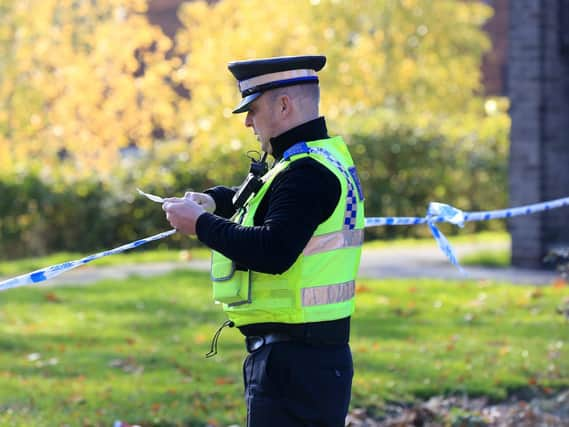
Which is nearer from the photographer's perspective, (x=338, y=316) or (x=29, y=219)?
(x=338, y=316)

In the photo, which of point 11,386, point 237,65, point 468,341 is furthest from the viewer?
point 468,341

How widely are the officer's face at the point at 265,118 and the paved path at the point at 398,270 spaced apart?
27.6 feet

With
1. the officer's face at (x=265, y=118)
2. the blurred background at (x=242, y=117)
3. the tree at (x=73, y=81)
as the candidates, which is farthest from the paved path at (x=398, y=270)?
the tree at (x=73, y=81)

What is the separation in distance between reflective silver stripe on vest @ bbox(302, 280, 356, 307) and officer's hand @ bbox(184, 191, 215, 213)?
0.53 metres

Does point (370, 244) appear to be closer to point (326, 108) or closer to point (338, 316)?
point (326, 108)

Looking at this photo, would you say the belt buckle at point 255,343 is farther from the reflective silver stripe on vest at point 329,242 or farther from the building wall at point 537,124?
the building wall at point 537,124

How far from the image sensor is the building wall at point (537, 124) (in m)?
13.0

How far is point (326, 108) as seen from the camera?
24.8 metres

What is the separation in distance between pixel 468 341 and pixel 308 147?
517cm

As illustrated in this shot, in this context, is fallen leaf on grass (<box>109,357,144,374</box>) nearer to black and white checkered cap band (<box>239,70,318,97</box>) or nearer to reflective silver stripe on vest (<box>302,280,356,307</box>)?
reflective silver stripe on vest (<box>302,280,356,307</box>)

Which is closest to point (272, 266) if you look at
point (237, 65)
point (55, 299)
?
point (237, 65)

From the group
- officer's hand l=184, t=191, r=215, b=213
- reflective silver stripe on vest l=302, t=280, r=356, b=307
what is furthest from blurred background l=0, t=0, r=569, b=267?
reflective silver stripe on vest l=302, t=280, r=356, b=307

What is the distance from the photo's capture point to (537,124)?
13109mm

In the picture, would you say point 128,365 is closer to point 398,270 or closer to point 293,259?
point 293,259
